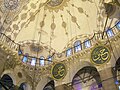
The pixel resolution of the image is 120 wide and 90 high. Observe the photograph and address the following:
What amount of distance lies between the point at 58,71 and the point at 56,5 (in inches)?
229

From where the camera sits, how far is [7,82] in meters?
14.3

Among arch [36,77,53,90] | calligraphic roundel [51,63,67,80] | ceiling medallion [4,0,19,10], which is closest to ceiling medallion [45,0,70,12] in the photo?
ceiling medallion [4,0,19,10]

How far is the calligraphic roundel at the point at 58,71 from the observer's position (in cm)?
1339

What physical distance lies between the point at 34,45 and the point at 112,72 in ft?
24.0

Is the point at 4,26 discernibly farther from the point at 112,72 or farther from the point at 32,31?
the point at 112,72

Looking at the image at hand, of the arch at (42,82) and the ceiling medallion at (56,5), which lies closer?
the arch at (42,82)

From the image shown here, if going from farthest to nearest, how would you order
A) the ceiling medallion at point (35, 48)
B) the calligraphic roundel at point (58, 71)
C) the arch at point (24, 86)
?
the ceiling medallion at point (35, 48) → the arch at point (24, 86) → the calligraphic roundel at point (58, 71)

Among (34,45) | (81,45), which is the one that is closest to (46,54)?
(34,45)

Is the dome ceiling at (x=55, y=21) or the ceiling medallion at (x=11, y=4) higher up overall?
the ceiling medallion at (x=11, y=4)

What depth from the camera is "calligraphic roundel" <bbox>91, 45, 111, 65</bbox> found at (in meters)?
11.9

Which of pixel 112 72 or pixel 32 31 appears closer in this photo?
pixel 112 72

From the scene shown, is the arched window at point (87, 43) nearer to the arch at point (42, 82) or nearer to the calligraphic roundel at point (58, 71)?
the calligraphic roundel at point (58, 71)

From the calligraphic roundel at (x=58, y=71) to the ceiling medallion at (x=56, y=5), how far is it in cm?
509

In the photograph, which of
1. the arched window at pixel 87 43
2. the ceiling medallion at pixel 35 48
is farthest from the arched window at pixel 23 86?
the arched window at pixel 87 43
